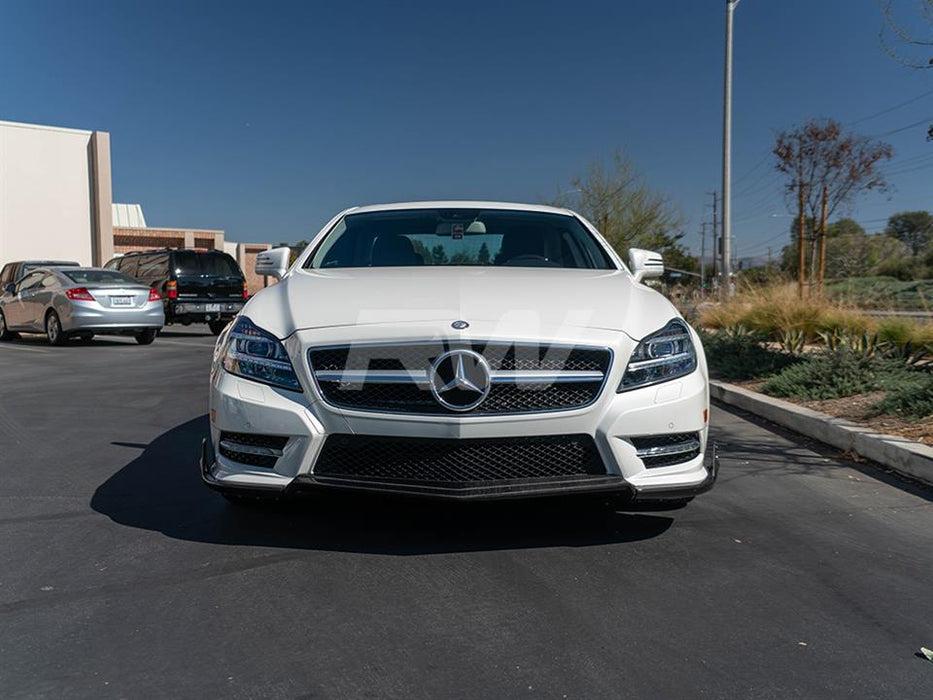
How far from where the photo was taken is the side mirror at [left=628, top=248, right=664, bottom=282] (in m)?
5.13

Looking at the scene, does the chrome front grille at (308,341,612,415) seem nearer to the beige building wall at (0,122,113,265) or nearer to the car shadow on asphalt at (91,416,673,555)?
the car shadow on asphalt at (91,416,673,555)

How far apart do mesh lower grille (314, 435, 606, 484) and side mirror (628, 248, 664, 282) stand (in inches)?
78.6

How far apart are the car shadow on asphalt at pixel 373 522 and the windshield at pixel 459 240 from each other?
5.11ft

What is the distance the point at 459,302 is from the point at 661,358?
90 centimetres

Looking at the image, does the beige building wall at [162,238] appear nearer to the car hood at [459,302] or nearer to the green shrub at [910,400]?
the green shrub at [910,400]

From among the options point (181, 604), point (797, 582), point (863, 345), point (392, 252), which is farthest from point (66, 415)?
point (863, 345)

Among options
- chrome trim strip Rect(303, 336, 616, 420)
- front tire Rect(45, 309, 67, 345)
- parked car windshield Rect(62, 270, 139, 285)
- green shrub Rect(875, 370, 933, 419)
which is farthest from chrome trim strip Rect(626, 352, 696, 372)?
front tire Rect(45, 309, 67, 345)

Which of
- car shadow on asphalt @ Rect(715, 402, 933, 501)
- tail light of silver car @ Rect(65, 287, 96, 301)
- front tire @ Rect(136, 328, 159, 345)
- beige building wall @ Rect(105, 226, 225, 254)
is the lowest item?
car shadow on asphalt @ Rect(715, 402, 933, 501)

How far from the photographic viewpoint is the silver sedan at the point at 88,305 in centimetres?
1422

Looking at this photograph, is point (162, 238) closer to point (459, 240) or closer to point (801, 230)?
point (801, 230)

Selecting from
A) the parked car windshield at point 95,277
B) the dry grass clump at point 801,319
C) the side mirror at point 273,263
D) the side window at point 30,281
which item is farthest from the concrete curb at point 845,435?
the side window at point 30,281

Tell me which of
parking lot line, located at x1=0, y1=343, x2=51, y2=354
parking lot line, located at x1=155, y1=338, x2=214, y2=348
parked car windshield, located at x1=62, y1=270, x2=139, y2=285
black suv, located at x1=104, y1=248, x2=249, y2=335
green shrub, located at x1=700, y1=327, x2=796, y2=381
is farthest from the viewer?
black suv, located at x1=104, y1=248, x2=249, y2=335

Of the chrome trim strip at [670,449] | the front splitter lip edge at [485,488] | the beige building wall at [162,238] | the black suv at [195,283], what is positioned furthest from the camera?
the beige building wall at [162,238]

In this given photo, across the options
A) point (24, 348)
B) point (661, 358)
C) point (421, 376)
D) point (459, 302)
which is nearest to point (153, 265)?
point (24, 348)
